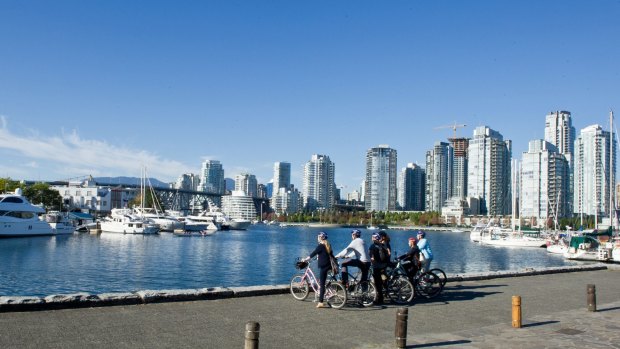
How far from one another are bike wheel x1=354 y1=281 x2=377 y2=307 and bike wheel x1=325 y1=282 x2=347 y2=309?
599 millimetres

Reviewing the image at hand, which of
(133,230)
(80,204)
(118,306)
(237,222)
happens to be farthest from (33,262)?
(80,204)

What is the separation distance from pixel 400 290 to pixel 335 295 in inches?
98.8

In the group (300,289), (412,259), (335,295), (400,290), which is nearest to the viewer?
(335,295)

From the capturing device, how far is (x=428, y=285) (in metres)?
17.1

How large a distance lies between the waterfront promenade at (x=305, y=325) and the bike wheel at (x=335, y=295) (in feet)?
0.83

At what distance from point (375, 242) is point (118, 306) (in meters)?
6.99

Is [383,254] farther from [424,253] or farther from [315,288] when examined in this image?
[424,253]

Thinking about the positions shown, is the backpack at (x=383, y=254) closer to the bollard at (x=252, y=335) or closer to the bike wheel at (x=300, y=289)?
the bike wheel at (x=300, y=289)

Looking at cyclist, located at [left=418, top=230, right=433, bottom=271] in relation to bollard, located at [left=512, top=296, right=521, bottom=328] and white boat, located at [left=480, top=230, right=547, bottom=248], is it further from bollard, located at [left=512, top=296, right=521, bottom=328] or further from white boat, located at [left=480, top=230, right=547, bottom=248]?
white boat, located at [left=480, top=230, right=547, bottom=248]

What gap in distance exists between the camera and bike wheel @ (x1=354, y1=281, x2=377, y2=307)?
1501 centimetres

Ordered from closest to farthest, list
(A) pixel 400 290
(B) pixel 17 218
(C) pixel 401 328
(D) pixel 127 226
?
(C) pixel 401 328
(A) pixel 400 290
(B) pixel 17 218
(D) pixel 127 226

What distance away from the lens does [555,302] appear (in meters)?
17.1

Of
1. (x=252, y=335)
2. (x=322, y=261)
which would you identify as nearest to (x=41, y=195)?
(x=322, y=261)

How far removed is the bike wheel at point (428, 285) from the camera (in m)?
17.0
